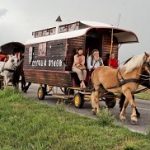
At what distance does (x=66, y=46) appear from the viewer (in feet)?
59.6

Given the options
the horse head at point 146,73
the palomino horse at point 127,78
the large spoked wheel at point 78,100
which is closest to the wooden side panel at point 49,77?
the large spoked wheel at point 78,100

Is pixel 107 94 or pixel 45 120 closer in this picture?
pixel 45 120

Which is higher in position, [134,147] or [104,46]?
[104,46]

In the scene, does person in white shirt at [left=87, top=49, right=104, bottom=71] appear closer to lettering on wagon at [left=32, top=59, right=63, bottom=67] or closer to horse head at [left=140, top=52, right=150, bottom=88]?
lettering on wagon at [left=32, top=59, right=63, bottom=67]

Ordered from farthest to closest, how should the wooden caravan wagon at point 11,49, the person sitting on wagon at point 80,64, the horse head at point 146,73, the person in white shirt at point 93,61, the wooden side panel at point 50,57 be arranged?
the wooden caravan wagon at point 11,49 < the wooden side panel at point 50,57 < the person sitting on wagon at point 80,64 < the person in white shirt at point 93,61 < the horse head at point 146,73

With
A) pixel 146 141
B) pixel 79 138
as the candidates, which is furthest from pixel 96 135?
pixel 146 141

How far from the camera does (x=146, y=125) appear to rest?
14.0 m

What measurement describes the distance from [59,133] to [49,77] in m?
7.66

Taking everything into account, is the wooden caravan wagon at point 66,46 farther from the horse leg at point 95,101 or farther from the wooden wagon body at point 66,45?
the horse leg at point 95,101

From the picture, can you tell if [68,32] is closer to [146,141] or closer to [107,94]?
[107,94]

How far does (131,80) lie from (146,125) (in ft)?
4.20

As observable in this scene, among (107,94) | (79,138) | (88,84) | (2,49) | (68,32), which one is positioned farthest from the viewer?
(2,49)

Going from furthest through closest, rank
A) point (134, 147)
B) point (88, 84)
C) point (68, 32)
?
1. point (68, 32)
2. point (88, 84)
3. point (134, 147)

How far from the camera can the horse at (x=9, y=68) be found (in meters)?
23.7
